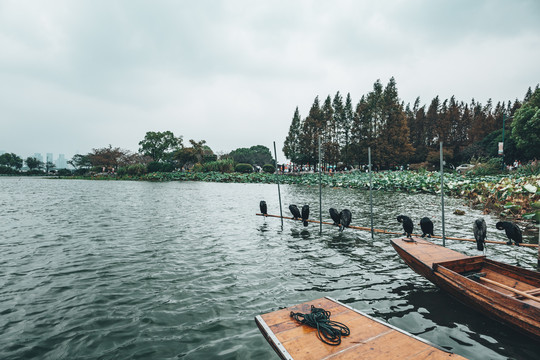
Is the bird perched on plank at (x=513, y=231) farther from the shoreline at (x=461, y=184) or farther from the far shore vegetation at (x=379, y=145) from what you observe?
the far shore vegetation at (x=379, y=145)

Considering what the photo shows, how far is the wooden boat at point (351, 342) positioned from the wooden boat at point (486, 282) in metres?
1.62

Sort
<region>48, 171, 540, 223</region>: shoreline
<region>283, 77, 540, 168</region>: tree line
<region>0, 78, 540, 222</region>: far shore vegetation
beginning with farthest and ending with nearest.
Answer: <region>283, 77, 540, 168</region>: tree line → <region>0, 78, 540, 222</region>: far shore vegetation → <region>48, 171, 540, 223</region>: shoreline

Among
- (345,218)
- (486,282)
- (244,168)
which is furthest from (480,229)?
(244,168)

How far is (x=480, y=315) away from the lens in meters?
4.62

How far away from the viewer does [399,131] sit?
43875 millimetres

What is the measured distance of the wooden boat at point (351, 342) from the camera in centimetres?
304

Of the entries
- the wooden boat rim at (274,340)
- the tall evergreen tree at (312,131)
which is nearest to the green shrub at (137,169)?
the tall evergreen tree at (312,131)

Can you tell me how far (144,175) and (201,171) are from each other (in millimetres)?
11294

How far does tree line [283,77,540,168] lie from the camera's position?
40175 mm

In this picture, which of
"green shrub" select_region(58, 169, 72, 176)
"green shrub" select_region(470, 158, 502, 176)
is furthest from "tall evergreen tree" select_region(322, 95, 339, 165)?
"green shrub" select_region(58, 169, 72, 176)

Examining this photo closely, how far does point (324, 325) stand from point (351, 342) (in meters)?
0.38

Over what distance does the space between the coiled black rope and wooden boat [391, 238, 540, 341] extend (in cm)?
241

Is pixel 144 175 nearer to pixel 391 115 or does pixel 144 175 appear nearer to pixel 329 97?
pixel 329 97

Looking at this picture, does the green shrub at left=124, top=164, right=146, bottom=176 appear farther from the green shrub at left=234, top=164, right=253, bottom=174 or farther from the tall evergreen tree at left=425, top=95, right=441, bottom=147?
the tall evergreen tree at left=425, top=95, right=441, bottom=147
